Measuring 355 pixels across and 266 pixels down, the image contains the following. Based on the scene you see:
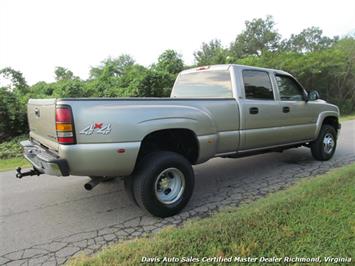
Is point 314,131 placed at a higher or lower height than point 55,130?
lower

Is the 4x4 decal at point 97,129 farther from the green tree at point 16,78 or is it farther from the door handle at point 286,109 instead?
the green tree at point 16,78

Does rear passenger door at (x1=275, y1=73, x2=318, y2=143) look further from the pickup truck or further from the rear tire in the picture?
the rear tire

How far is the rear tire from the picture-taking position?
6.29 metres

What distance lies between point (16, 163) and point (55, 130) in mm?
4851

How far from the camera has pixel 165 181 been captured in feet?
12.7

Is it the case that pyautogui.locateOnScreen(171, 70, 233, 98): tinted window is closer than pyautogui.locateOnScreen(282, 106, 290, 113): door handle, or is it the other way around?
pyautogui.locateOnScreen(171, 70, 233, 98): tinted window

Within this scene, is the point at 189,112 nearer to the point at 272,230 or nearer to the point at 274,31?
the point at 272,230

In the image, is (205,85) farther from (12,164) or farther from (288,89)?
(12,164)

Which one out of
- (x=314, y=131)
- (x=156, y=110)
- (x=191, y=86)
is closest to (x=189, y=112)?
(x=156, y=110)

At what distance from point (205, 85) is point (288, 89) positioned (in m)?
1.71

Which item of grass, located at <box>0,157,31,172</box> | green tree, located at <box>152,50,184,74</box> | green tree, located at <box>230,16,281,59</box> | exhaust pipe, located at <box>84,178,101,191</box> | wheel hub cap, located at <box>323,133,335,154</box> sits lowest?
grass, located at <box>0,157,31,172</box>

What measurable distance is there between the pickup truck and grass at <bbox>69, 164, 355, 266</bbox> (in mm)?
698

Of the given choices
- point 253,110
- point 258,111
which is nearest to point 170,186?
point 253,110

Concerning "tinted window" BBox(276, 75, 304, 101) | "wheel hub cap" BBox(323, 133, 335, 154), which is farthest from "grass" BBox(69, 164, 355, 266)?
"wheel hub cap" BBox(323, 133, 335, 154)
